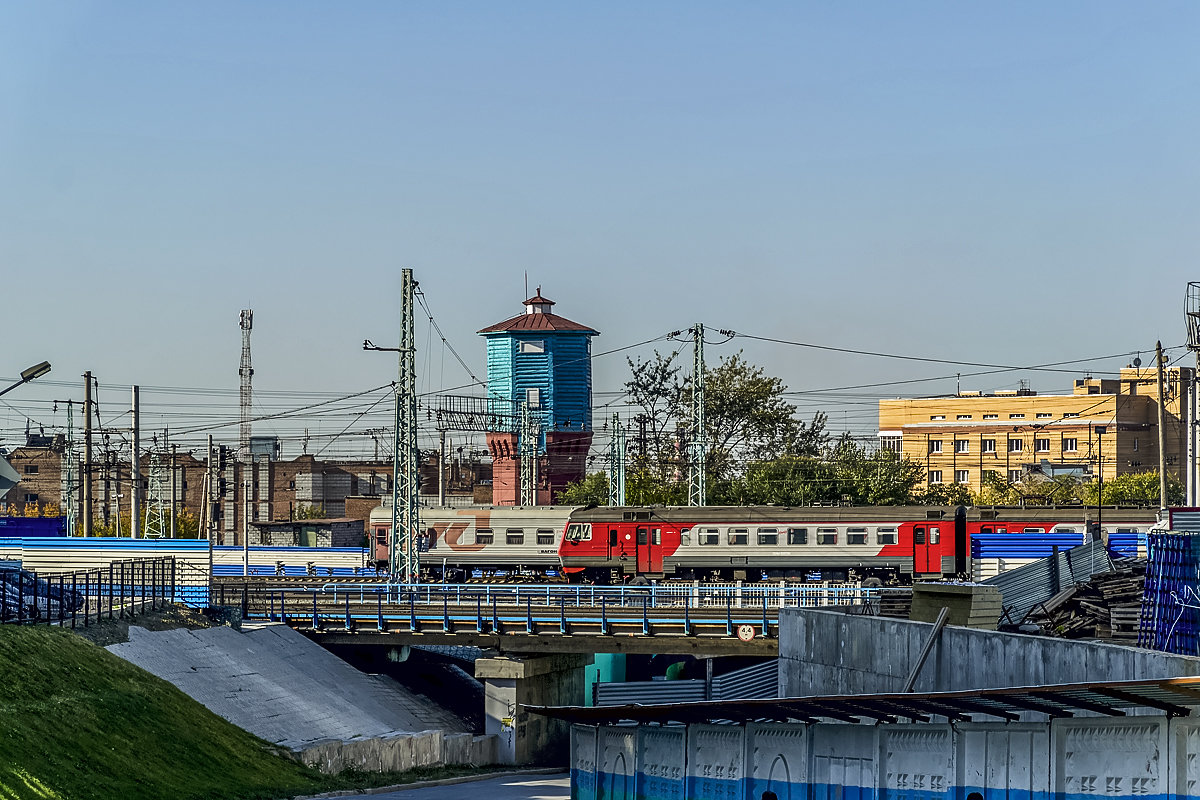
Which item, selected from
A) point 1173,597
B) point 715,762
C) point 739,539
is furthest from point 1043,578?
point 739,539

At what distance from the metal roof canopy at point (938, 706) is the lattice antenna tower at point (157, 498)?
62723 mm

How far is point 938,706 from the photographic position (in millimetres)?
19000

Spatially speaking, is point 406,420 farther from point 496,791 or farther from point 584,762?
point 584,762

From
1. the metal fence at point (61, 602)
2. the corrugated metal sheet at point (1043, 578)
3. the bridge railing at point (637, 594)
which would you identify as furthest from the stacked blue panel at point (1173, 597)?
the metal fence at point (61, 602)

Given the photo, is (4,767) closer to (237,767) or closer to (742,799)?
(237,767)

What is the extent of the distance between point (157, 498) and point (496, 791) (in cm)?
8287

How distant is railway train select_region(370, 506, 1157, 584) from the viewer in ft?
204

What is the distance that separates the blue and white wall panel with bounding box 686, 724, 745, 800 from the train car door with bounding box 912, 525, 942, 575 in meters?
40.1

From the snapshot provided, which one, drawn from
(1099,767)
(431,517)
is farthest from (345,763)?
(431,517)

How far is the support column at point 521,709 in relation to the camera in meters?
41.3

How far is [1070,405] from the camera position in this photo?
448 ft

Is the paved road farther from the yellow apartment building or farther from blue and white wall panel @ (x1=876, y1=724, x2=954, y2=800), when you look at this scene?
the yellow apartment building

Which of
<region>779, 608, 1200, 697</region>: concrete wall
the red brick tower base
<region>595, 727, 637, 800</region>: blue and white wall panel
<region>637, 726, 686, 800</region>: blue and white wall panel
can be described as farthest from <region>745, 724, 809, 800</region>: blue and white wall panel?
the red brick tower base

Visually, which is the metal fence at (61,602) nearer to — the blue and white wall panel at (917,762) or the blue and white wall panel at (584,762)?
the blue and white wall panel at (584,762)
